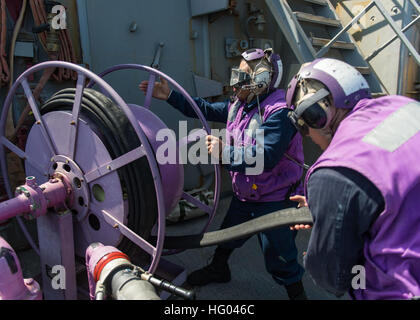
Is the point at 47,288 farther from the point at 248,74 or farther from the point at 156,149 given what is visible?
the point at 248,74

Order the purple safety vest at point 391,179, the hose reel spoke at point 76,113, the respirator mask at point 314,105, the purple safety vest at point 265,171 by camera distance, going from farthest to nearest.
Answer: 1. the purple safety vest at point 265,171
2. the hose reel spoke at point 76,113
3. the respirator mask at point 314,105
4. the purple safety vest at point 391,179

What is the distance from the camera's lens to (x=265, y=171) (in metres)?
2.33

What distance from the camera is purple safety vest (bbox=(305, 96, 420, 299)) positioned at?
3.56 feet

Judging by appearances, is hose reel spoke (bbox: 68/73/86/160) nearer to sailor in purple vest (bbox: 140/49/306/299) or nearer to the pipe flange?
the pipe flange

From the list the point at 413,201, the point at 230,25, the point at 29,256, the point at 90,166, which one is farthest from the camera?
the point at 230,25

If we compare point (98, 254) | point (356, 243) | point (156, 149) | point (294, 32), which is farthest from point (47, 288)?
point (294, 32)

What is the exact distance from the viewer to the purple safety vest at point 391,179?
3.56 ft

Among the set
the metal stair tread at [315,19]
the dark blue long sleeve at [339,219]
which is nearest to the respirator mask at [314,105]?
the dark blue long sleeve at [339,219]

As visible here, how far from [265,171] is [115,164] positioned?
1.05 m

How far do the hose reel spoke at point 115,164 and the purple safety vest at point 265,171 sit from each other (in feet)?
2.83

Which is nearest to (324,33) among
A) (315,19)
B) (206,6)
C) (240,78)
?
(315,19)

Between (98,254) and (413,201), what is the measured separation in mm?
1365

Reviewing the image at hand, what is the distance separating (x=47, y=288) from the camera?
2084 millimetres

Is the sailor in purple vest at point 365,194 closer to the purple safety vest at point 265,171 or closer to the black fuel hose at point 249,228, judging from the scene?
the black fuel hose at point 249,228
